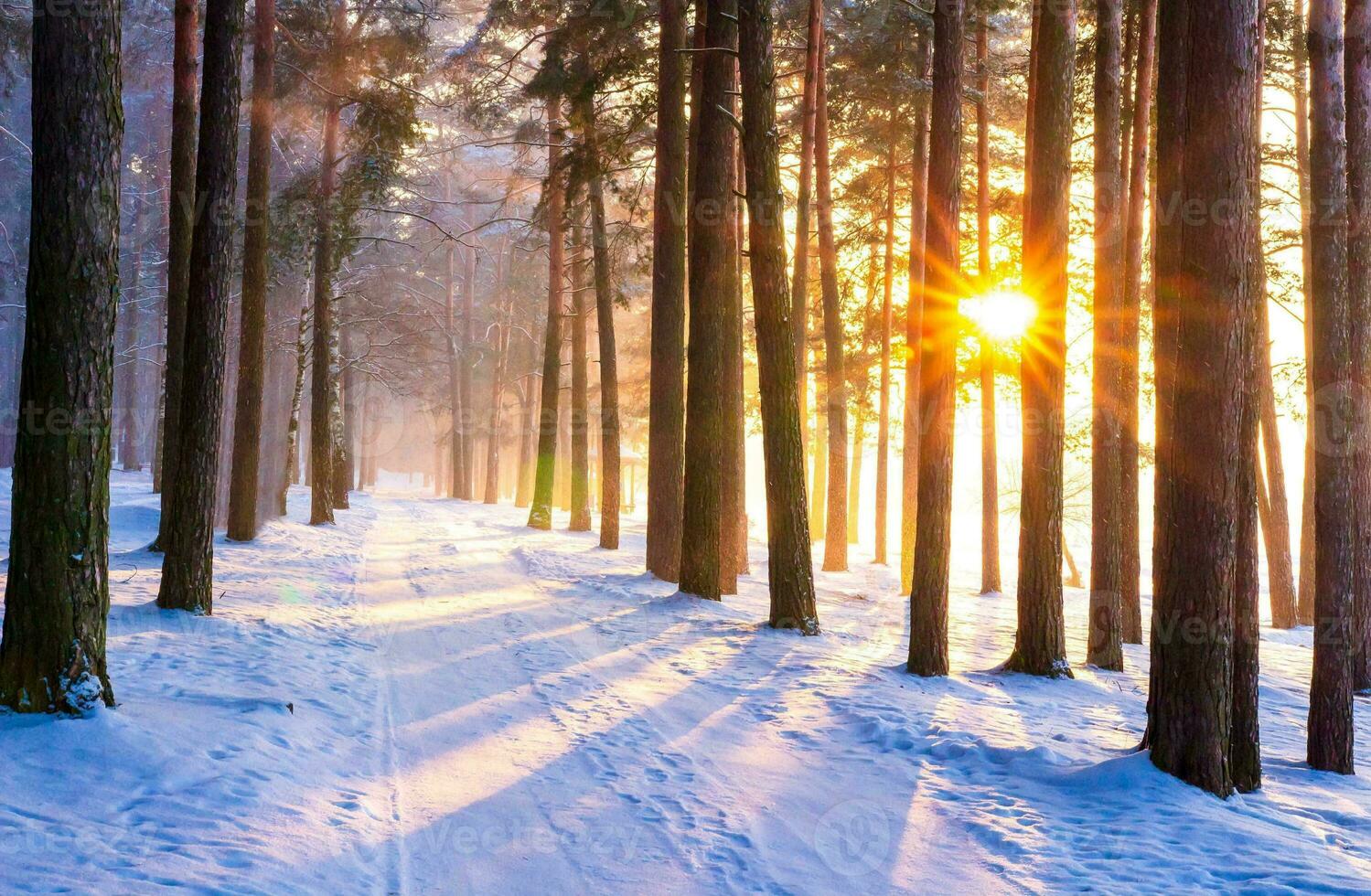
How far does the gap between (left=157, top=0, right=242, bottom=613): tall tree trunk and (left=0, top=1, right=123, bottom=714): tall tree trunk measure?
3750 mm

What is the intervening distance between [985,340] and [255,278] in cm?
1284

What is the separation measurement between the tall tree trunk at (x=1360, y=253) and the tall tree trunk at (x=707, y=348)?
6.66 meters

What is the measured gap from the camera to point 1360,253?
8.96 meters

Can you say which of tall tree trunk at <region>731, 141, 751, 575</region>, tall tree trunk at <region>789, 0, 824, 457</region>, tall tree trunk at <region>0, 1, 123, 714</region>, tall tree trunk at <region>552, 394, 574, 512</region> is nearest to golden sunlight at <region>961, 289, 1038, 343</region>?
tall tree trunk at <region>789, 0, 824, 457</region>

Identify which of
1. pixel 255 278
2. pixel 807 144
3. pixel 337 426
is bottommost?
pixel 337 426

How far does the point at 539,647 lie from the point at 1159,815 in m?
5.66

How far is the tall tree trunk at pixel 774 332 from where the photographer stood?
10141 millimetres

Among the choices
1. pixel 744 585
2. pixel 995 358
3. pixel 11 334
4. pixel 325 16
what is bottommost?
pixel 744 585

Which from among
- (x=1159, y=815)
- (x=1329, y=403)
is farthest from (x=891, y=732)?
(x=1329, y=403)

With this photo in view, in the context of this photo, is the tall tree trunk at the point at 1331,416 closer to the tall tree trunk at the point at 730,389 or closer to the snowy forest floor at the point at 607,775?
the snowy forest floor at the point at 607,775

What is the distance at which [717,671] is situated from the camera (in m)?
8.16

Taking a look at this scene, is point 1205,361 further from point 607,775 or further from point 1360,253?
point 1360,253

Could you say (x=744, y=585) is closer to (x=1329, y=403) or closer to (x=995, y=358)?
(x=995, y=358)

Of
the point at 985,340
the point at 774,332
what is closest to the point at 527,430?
the point at 985,340
